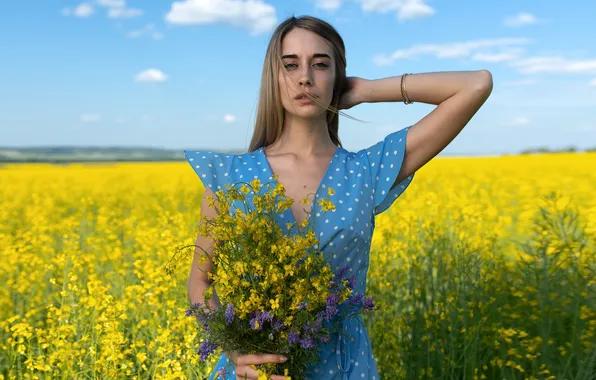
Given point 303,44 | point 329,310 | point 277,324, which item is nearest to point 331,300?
point 329,310

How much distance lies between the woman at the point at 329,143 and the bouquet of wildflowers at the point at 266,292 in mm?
343

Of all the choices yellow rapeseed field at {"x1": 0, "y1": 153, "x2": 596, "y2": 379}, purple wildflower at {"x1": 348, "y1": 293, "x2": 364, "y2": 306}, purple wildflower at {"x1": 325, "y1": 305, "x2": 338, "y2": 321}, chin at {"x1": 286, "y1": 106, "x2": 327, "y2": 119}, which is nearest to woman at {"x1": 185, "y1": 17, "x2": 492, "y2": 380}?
chin at {"x1": 286, "y1": 106, "x2": 327, "y2": 119}

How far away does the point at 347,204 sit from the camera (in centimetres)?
182

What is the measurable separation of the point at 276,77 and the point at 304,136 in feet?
0.67

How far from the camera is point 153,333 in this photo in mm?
3537

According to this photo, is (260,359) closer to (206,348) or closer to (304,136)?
(206,348)

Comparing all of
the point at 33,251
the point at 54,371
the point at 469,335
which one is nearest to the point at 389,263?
the point at 469,335

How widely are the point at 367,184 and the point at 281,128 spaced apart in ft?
1.11

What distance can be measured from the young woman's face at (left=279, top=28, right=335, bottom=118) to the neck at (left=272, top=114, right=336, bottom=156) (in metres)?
0.05

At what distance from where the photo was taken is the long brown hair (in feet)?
6.40

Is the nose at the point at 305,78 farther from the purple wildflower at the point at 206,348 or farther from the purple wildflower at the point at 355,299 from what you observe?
the purple wildflower at the point at 206,348

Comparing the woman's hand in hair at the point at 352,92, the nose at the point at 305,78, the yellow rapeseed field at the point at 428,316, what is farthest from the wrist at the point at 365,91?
the yellow rapeseed field at the point at 428,316

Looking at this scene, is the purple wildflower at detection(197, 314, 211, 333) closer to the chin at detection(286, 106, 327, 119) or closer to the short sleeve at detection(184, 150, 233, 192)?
the short sleeve at detection(184, 150, 233, 192)

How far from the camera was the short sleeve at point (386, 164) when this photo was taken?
6.30ft
